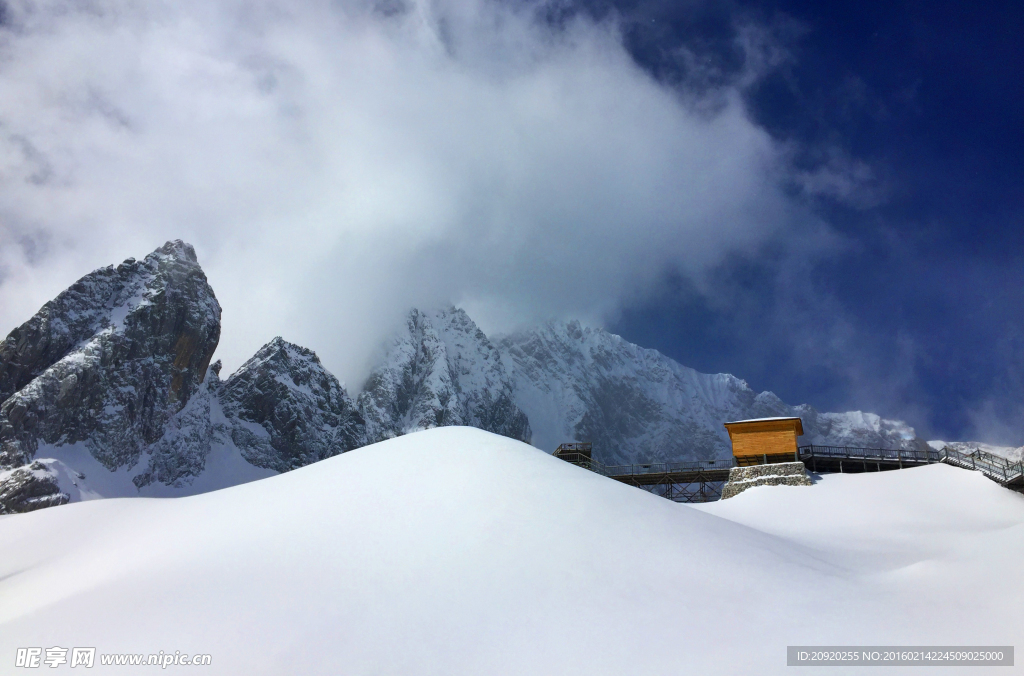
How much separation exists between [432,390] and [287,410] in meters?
40.2

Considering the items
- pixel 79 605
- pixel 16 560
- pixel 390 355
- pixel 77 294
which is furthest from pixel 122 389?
pixel 79 605

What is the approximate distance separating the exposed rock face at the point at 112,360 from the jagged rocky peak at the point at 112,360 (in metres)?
0.17

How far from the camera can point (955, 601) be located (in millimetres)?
10445

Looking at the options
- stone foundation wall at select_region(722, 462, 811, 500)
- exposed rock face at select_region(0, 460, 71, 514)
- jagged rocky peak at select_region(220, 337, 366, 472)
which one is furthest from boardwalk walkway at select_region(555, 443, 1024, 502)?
jagged rocky peak at select_region(220, 337, 366, 472)

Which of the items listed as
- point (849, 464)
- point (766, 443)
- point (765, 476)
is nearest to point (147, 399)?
point (766, 443)

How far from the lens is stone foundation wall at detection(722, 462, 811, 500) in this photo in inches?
1230

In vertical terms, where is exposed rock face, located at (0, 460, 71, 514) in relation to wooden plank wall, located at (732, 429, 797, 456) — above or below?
above

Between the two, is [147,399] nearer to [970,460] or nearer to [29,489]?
[29,489]

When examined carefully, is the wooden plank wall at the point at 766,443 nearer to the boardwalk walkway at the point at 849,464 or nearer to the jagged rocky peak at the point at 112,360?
the boardwalk walkway at the point at 849,464

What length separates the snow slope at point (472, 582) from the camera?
A: 29.8 feet

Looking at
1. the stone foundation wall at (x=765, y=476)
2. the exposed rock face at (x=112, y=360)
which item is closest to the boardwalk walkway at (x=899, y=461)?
the stone foundation wall at (x=765, y=476)

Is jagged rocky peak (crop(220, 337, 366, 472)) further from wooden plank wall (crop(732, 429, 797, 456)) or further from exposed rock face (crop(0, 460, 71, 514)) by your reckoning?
wooden plank wall (crop(732, 429, 797, 456))

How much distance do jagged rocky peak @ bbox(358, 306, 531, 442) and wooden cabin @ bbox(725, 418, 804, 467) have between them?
433 ft

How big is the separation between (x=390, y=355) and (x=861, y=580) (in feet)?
595
